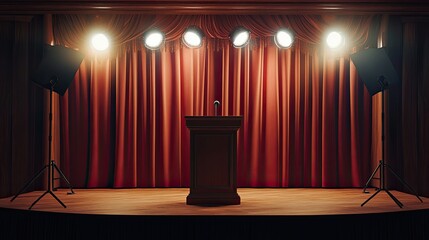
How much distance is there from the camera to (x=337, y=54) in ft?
20.5

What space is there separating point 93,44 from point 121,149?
1.38m

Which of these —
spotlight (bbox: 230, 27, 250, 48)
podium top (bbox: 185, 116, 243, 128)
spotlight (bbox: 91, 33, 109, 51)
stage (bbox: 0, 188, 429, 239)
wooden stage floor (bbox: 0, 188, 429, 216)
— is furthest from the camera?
spotlight (bbox: 91, 33, 109, 51)

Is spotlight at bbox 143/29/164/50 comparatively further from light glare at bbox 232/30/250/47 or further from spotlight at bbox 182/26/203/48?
light glare at bbox 232/30/250/47

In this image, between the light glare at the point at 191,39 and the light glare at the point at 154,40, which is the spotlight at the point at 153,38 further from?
the light glare at the point at 191,39

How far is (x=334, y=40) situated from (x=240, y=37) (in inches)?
47.2

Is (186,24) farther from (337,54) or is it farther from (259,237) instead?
(259,237)

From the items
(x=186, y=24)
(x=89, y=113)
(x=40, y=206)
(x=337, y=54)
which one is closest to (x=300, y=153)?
(x=337, y=54)

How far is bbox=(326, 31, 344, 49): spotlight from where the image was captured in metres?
6.15

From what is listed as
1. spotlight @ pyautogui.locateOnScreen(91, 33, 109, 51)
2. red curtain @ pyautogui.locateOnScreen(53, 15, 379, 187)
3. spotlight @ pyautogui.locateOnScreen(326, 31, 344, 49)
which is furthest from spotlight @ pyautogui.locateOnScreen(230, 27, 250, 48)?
spotlight @ pyautogui.locateOnScreen(91, 33, 109, 51)

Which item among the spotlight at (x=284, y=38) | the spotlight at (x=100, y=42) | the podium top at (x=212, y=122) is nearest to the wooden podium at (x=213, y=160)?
the podium top at (x=212, y=122)

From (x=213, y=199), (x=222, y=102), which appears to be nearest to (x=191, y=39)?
(x=222, y=102)

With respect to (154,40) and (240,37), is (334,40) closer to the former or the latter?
(240,37)

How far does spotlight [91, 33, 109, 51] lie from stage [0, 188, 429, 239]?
2210 millimetres

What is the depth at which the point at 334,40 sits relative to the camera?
618 centimetres
